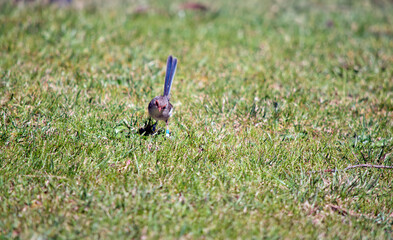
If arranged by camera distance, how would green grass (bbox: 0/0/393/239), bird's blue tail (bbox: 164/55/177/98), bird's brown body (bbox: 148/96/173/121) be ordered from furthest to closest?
bird's blue tail (bbox: 164/55/177/98) → bird's brown body (bbox: 148/96/173/121) → green grass (bbox: 0/0/393/239)

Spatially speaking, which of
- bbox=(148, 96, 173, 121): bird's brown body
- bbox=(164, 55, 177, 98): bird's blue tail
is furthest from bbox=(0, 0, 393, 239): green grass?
bbox=(164, 55, 177, 98): bird's blue tail

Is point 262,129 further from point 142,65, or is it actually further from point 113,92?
point 142,65

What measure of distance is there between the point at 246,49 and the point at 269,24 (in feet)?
6.26

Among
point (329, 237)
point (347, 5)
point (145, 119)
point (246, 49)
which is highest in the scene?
point (347, 5)

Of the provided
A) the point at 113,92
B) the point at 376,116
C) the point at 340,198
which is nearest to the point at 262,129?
the point at 340,198

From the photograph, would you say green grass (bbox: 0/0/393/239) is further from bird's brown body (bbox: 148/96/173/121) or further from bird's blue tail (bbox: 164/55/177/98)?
bird's blue tail (bbox: 164/55/177/98)

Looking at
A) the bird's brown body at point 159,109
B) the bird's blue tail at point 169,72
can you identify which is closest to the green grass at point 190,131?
the bird's brown body at point 159,109

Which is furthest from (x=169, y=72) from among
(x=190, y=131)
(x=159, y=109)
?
(x=190, y=131)

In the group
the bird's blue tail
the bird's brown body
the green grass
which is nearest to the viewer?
Result: the green grass

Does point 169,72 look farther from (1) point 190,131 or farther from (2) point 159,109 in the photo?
(1) point 190,131

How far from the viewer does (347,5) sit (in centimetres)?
1119

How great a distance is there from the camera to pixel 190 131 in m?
4.16

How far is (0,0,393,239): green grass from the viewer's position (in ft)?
9.55

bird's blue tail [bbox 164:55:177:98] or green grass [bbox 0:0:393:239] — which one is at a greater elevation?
bird's blue tail [bbox 164:55:177:98]
